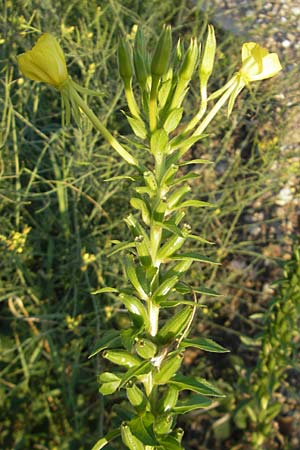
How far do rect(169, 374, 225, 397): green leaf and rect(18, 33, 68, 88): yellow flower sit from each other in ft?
1.72

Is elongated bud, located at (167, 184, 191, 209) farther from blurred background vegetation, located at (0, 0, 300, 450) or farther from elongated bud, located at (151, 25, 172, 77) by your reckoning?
blurred background vegetation, located at (0, 0, 300, 450)

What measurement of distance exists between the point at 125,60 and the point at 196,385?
529mm

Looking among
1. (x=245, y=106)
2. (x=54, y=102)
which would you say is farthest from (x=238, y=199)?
(x=54, y=102)

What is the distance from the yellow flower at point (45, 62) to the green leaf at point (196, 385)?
0.52 metres

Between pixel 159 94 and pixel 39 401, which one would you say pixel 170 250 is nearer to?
pixel 159 94

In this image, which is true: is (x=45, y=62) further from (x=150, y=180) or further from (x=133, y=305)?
(x=133, y=305)

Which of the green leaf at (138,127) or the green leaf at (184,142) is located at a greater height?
the green leaf at (138,127)

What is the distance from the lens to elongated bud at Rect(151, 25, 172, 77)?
0.77 m

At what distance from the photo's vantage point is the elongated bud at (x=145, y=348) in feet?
2.93

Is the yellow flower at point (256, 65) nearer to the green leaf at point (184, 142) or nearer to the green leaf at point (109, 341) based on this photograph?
the green leaf at point (184, 142)

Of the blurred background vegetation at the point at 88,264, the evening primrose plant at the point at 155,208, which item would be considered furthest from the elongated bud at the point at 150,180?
the blurred background vegetation at the point at 88,264

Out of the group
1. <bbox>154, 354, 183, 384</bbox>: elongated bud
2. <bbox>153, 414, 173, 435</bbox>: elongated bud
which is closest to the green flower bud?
<bbox>154, 354, 183, 384</bbox>: elongated bud

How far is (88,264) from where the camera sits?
2131 mm

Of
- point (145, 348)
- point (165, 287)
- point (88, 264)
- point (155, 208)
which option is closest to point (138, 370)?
point (145, 348)
